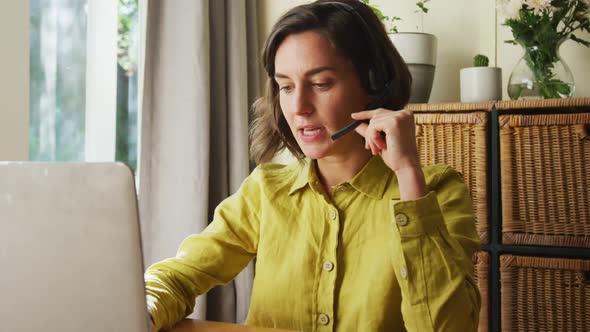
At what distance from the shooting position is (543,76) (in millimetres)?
1968

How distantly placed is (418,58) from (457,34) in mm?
344

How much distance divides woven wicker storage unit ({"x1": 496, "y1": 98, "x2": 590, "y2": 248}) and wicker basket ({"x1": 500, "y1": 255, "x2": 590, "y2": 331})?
2.4 inches

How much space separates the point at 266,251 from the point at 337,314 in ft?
0.59

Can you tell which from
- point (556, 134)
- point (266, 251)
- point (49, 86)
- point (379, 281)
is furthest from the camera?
point (49, 86)

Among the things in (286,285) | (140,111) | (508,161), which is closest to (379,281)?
(286,285)

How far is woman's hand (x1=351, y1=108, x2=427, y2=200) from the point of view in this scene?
1027 millimetres

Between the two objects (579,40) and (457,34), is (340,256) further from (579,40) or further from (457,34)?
(457,34)

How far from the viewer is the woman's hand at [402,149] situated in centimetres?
103

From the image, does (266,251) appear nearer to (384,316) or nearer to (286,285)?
(286,285)

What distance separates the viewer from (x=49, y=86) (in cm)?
202

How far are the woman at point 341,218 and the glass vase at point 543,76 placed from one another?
0.84 metres

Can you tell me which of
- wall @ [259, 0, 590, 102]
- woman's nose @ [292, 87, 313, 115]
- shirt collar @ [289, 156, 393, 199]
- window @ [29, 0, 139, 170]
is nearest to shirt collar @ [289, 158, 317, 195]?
shirt collar @ [289, 156, 393, 199]

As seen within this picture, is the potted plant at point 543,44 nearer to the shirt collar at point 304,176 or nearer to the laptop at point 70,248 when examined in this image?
the shirt collar at point 304,176

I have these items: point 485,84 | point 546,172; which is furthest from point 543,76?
point 546,172
